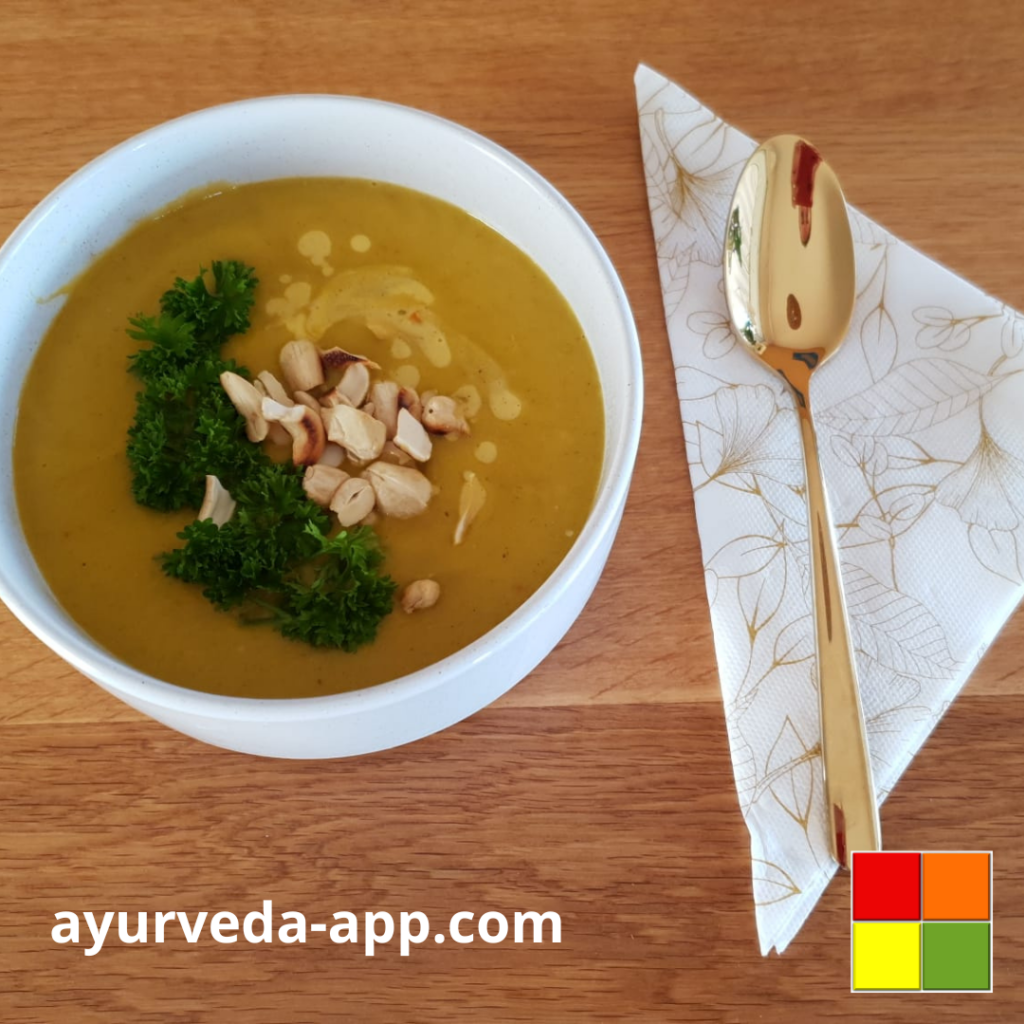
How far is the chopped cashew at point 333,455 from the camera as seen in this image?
97 centimetres

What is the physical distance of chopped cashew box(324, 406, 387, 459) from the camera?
0.95 metres

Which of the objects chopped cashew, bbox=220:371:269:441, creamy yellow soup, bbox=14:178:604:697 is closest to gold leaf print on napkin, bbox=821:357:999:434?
creamy yellow soup, bbox=14:178:604:697

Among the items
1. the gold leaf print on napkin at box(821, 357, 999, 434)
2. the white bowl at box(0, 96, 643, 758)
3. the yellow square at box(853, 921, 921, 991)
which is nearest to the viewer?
the white bowl at box(0, 96, 643, 758)

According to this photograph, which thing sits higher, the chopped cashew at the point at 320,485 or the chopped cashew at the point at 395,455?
the chopped cashew at the point at 395,455

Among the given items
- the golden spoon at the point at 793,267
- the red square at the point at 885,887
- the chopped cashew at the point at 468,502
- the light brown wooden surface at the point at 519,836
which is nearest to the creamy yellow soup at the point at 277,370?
the chopped cashew at the point at 468,502

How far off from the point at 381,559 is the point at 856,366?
529mm

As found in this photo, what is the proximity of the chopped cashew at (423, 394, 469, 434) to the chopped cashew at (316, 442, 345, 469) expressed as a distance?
0.27ft

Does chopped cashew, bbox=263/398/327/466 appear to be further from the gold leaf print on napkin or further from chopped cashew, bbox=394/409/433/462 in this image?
the gold leaf print on napkin

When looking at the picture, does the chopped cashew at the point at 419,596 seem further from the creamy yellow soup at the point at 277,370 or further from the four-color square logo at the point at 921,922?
the four-color square logo at the point at 921,922

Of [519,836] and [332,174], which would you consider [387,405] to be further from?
[519,836]

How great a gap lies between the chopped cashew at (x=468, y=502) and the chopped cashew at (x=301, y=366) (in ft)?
0.55

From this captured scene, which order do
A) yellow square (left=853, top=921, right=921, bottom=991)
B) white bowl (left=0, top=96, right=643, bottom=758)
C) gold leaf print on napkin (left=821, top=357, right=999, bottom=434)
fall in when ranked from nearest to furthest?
white bowl (left=0, top=96, right=643, bottom=758) → yellow square (left=853, top=921, right=921, bottom=991) → gold leaf print on napkin (left=821, top=357, right=999, bottom=434)

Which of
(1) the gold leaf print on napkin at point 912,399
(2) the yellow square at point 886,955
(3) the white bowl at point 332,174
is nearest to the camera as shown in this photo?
(3) the white bowl at point 332,174

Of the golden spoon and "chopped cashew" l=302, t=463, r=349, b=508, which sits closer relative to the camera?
"chopped cashew" l=302, t=463, r=349, b=508
